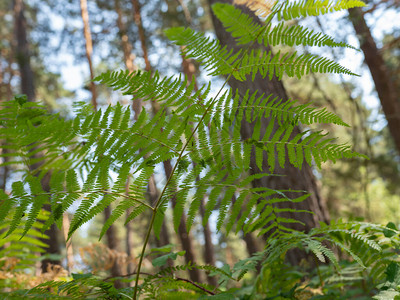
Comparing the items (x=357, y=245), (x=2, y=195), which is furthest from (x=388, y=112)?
(x=2, y=195)

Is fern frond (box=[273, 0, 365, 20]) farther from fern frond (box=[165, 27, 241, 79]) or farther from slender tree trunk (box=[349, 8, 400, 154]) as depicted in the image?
slender tree trunk (box=[349, 8, 400, 154])

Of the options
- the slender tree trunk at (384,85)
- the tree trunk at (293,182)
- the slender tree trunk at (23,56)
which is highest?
the slender tree trunk at (23,56)

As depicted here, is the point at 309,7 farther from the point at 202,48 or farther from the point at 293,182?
the point at 293,182

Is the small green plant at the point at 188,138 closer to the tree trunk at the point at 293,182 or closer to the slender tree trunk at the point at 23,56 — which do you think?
the tree trunk at the point at 293,182

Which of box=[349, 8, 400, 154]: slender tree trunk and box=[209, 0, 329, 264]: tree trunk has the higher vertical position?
box=[349, 8, 400, 154]: slender tree trunk

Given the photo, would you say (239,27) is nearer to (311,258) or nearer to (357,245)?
(357,245)

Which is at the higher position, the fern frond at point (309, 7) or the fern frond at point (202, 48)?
the fern frond at point (309, 7)

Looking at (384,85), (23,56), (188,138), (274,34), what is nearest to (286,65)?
(274,34)

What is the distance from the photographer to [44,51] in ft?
46.3

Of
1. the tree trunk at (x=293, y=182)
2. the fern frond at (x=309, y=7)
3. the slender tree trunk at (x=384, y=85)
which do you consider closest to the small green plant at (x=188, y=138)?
the fern frond at (x=309, y=7)

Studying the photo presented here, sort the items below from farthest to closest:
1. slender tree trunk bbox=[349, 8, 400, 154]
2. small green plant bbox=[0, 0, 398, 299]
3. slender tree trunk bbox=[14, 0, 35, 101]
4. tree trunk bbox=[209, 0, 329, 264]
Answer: slender tree trunk bbox=[14, 0, 35, 101], slender tree trunk bbox=[349, 8, 400, 154], tree trunk bbox=[209, 0, 329, 264], small green plant bbox=[0, 0, 398, 299]

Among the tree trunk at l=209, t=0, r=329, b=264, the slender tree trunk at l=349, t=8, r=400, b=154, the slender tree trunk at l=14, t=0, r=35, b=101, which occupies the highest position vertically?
the slender tree trunk at l=14, t=0, r=35, b=101

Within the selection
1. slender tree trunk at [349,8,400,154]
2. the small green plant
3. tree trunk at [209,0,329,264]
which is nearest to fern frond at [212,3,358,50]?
the small green plant

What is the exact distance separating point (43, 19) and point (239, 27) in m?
15.7
